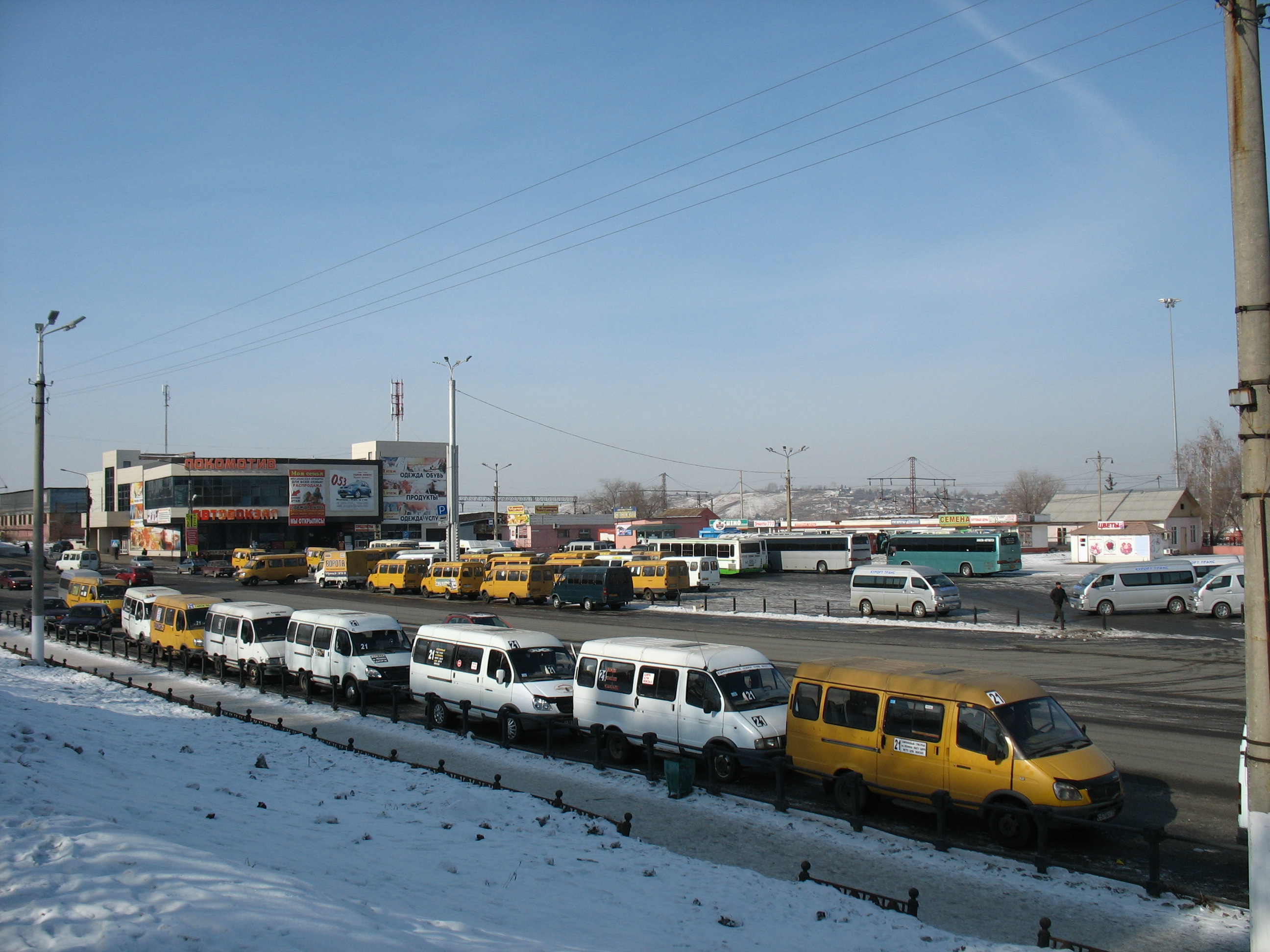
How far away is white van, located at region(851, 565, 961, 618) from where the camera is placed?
36219mm

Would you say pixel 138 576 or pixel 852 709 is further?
pixel 138 576

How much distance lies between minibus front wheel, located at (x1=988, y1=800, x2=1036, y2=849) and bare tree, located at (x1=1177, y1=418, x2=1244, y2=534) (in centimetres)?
9631

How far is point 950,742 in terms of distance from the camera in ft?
35.4

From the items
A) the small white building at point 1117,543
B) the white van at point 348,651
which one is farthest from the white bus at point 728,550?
the white van at point 348,651

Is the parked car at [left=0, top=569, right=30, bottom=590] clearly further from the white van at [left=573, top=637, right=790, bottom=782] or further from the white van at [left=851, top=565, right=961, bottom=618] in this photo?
the white van at [left=573, top=637, right=790, bottom=782]

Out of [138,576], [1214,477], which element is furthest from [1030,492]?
[138,576]

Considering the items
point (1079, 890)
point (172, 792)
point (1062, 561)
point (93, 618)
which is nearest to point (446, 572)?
point (93, 618)

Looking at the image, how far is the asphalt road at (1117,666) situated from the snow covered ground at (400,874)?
1901mm

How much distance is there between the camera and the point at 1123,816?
37.4ft

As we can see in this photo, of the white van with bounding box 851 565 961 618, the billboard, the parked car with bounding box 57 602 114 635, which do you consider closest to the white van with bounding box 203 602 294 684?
the parked car with bounding box 57 602 114 635

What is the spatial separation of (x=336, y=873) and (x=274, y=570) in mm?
57417

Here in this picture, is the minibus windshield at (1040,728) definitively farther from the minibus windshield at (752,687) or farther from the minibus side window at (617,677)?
the minibus side window at (617,677)

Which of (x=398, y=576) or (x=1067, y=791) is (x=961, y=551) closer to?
(x=398, y=576)

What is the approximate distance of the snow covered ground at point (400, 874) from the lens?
610cm
